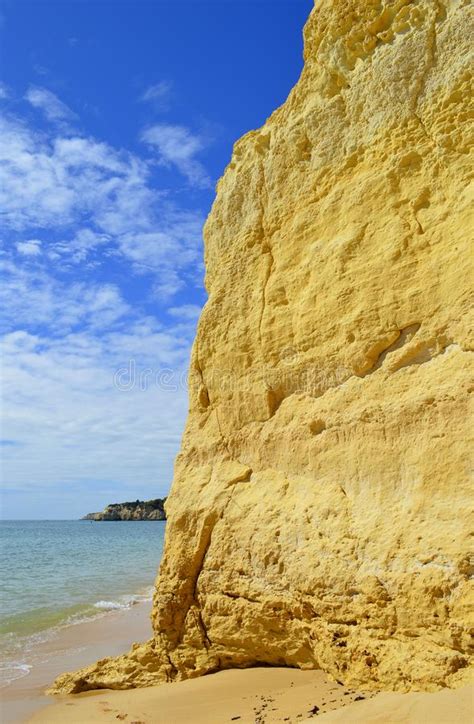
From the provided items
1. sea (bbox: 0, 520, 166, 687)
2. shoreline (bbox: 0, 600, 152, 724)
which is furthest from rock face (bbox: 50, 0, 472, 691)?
sea (bbox: 0, 520, 166, 687)

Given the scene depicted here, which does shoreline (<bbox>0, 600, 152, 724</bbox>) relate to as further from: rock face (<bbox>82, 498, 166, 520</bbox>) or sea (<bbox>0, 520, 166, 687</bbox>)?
rock face (<bbox>82, 498, 166, 520</bbox>)

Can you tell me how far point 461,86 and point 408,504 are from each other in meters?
3.30

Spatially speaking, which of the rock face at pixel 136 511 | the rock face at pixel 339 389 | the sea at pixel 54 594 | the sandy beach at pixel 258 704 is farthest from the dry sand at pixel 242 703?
the rock face at pixel 136 511

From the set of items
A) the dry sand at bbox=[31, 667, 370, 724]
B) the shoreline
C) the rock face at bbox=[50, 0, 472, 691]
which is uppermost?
the rock face at bbox=[50, 0, 472, 691]

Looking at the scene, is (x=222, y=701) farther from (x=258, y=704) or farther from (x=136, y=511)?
(x=136, y=511)

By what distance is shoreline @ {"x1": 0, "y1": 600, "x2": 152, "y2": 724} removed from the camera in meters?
6.73

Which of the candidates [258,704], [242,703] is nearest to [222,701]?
[242,703]

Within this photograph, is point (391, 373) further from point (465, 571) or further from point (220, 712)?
point (220, 712)

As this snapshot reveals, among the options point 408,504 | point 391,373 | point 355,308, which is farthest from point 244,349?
point 408,504

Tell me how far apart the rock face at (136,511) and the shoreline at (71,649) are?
261 feet

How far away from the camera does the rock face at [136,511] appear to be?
307 ft

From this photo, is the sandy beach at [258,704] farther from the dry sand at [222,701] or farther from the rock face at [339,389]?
the rock face at [339,389]

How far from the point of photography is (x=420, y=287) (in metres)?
4.70

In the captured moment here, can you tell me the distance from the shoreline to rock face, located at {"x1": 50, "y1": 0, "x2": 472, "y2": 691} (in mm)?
597
